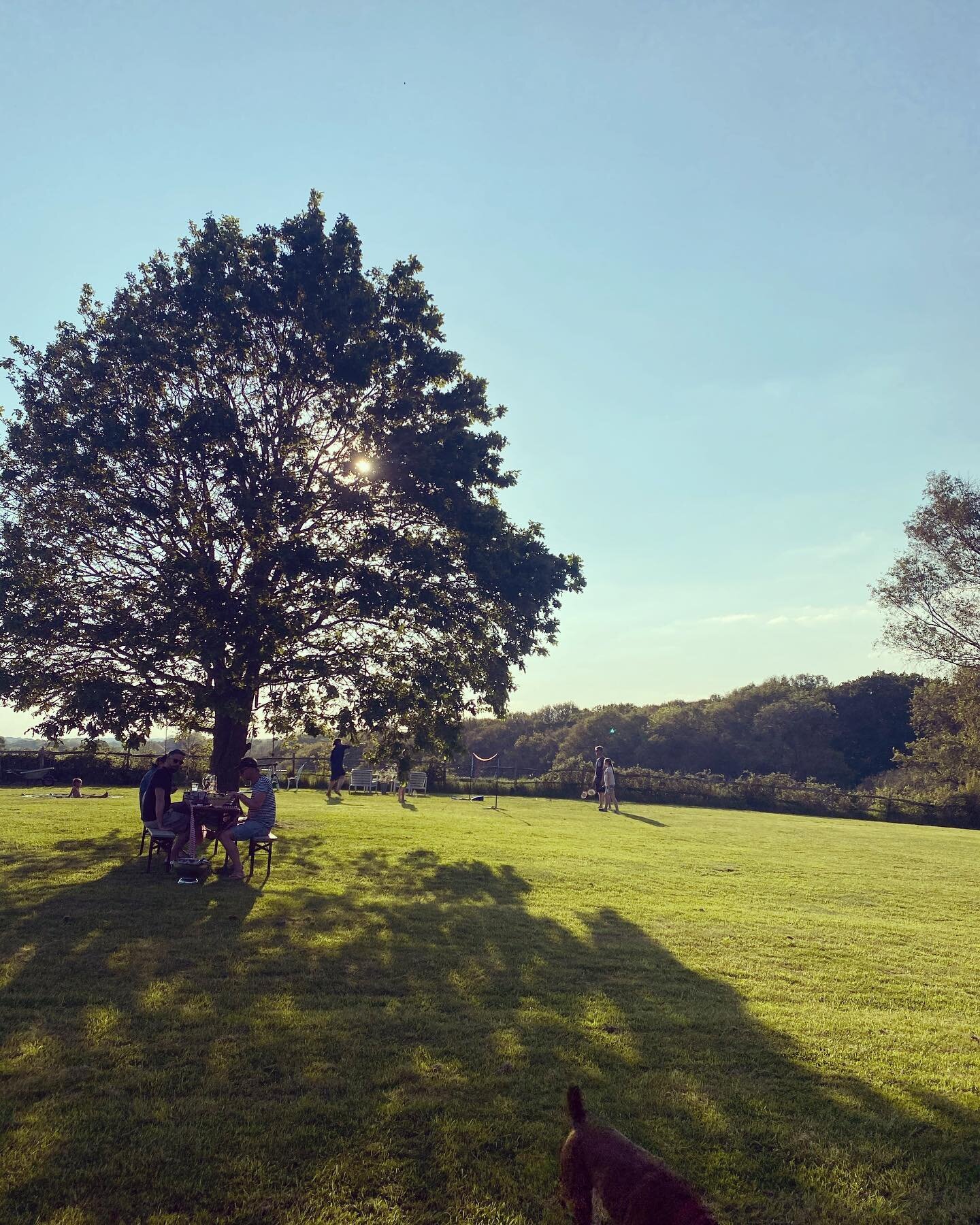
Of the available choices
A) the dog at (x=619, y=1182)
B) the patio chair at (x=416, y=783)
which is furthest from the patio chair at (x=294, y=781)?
the dog at (x=619, y=1182)

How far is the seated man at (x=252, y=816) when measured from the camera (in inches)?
418

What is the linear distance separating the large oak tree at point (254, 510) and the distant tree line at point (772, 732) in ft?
152

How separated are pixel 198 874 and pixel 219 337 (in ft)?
37.8

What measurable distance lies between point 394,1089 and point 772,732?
245ft

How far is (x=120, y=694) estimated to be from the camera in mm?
15422

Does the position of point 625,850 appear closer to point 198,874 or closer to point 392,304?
point 198,874

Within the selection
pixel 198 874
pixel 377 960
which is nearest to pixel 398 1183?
pixel 377 960

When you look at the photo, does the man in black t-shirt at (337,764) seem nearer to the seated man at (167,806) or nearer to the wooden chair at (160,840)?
the seated man at (167,806)

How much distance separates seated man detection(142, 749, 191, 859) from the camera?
1133 cm

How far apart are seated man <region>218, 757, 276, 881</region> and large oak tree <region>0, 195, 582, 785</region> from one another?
4.64 meters

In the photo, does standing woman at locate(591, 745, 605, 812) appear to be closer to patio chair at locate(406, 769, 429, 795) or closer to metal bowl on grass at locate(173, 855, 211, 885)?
patio chair at locate(406, 769, 429, 795)

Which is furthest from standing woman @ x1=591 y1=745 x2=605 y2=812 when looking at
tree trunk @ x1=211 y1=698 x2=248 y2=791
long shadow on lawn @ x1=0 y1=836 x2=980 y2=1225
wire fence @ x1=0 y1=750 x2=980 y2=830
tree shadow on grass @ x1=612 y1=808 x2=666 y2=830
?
long shadow on lawn @ x1=0 y1=836 x2=980 y2=1225

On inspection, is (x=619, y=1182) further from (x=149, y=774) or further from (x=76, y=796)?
(x=76, y=796)

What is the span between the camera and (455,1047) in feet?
16.8
